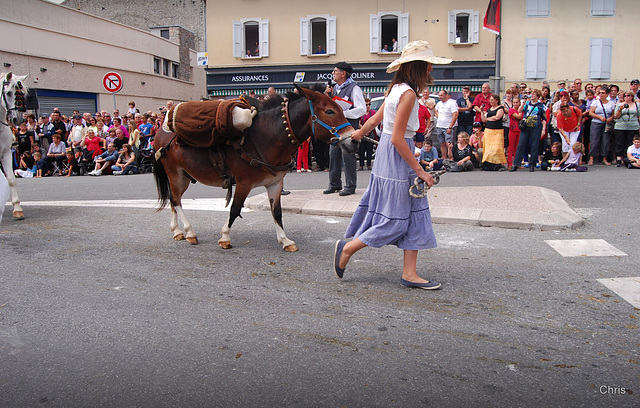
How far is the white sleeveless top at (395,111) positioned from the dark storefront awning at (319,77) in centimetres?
2580

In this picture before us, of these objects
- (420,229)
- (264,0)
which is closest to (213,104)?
(420,229)

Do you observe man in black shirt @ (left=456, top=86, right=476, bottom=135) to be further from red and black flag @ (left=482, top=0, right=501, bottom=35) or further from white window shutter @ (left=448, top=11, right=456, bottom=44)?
white window shutter @ (left=448, top=11, right=456, bottom=44)

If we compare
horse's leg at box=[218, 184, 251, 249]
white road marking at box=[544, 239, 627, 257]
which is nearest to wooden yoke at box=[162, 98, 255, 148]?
horse's leg at box=[218, 184, 251, 249]

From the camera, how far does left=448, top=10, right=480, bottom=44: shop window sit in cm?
3081

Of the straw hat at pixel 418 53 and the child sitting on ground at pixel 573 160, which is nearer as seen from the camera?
the straw hat at pixel 418 53

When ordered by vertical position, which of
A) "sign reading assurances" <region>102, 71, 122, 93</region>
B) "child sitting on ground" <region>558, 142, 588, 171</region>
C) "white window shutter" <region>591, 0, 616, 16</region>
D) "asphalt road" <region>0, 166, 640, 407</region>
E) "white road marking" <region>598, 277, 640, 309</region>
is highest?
"white window shutter" <region>591, 0, 616, 16</region>

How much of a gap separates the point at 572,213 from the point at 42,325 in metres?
6.45

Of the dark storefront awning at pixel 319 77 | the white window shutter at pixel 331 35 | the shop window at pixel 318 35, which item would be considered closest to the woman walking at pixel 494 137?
the dark storefront awning at pixel 319 77

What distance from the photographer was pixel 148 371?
3.27 meters

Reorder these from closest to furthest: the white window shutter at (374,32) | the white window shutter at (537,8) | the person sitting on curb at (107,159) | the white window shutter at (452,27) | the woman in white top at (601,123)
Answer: the woman in white top at (601,123), the person sitting on curb at (107,159), the white window shutter at (537,8), the white window shutter at (452,27), the white window shutter at (374,32)

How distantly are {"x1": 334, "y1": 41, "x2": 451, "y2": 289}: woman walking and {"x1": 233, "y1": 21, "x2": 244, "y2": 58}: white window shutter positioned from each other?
29.7 meters

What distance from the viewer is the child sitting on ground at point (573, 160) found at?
1371 cm

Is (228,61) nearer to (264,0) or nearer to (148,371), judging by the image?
(264,0)

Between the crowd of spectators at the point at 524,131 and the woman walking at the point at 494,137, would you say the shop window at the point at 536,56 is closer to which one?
the crowd of spectators at the point at 524,131
